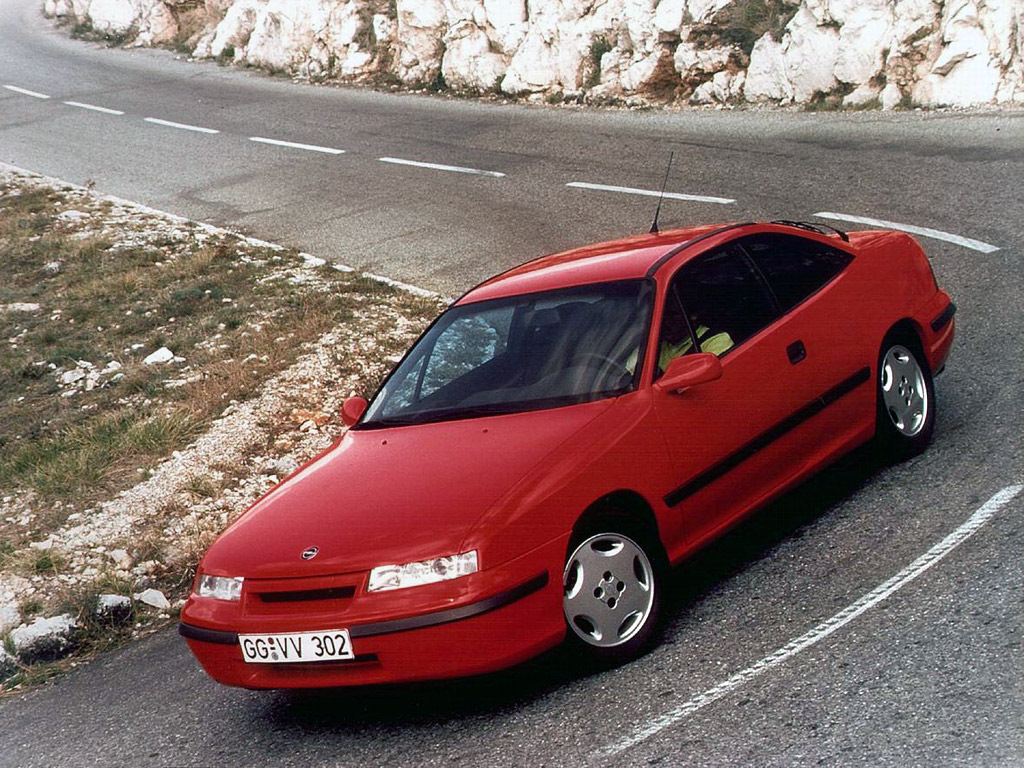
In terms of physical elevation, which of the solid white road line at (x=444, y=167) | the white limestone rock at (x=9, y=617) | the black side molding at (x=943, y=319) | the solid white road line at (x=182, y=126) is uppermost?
the black side molding at (x=943, y=319)

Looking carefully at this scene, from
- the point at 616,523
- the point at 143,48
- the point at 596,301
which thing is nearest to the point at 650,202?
the point at 596,301

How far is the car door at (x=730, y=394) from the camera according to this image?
19.1 feet

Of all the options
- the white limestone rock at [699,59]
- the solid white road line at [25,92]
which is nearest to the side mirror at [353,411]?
the white limestone rock at [699,59]

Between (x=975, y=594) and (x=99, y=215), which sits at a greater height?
(x=975, y=594)

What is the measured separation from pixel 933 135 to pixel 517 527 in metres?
11.7

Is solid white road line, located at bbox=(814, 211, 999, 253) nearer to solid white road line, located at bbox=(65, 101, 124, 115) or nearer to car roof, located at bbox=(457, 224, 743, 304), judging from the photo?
car roof, located at bbox=(457, 224, 743, 304)

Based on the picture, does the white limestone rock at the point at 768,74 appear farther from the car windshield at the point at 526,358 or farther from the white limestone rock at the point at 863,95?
the car windshield at the point at 526,358

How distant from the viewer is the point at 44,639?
7293mm

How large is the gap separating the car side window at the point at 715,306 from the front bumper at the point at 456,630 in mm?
1348

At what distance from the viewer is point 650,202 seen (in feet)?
47.8

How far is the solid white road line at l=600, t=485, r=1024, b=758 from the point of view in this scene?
15.7 feet

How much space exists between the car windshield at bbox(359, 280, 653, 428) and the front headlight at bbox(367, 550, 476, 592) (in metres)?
1.06

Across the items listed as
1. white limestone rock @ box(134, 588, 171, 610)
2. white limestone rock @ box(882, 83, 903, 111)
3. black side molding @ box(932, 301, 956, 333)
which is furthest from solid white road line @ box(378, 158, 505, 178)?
white limestone rock @ box(134, 588, 171, 610)

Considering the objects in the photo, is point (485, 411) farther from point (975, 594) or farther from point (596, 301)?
point (975, 594)
